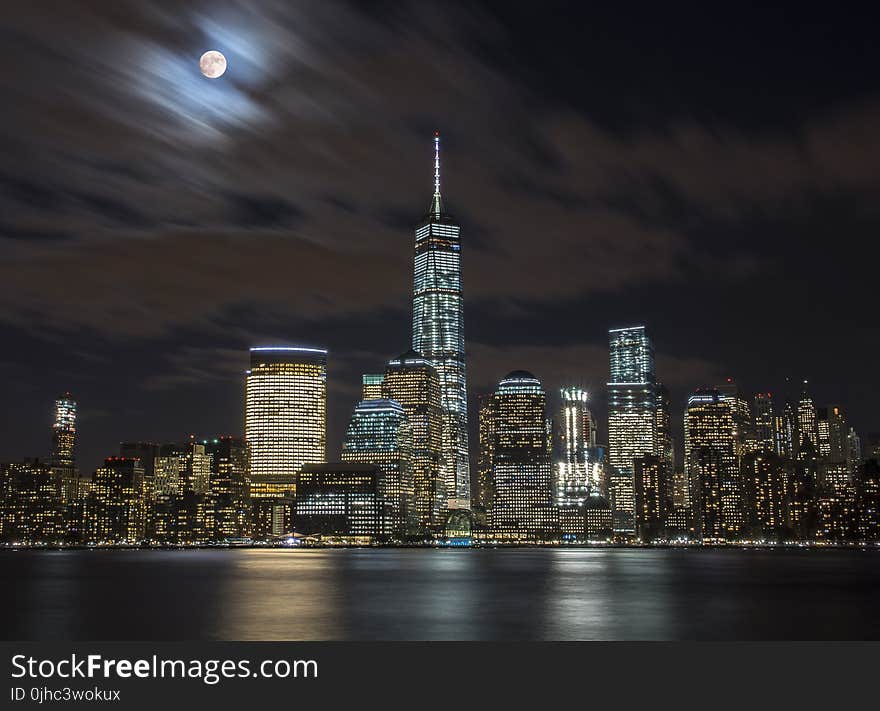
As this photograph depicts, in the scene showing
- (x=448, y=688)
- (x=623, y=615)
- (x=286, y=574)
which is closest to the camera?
(x=448, y=688)

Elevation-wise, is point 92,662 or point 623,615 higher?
point 92,662

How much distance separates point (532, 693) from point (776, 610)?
60.3 meters

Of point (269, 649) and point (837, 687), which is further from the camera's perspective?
point (269, 649)

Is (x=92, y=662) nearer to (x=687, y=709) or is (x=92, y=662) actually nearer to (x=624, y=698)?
(x=624, y=698)

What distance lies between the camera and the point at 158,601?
92000 mm

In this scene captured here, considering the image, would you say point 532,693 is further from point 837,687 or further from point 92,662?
point 92,662

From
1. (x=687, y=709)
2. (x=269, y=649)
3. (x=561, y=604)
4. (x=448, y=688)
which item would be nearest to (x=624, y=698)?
(x=687, y=709)

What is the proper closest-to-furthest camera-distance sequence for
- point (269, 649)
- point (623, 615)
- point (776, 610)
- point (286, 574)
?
1. point (269, 649)
2. point (623, 615)
3. point (776, 610)
4. point (286, 574)

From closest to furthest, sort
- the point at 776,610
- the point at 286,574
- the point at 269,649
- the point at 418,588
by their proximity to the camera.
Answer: the point at 269,649
the point at 776,610
the point at 418,588
the point at 286,574

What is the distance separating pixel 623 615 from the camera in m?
76.5

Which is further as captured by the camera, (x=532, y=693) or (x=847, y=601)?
(x=847, y=601)

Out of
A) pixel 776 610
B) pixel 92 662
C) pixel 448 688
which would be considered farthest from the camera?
pixel 776 610

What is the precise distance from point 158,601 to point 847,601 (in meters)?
65.2

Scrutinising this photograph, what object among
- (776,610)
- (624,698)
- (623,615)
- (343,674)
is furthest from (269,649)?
(776,610)
